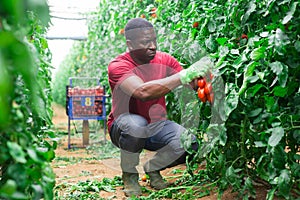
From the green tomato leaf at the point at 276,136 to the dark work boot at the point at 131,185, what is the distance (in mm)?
1276

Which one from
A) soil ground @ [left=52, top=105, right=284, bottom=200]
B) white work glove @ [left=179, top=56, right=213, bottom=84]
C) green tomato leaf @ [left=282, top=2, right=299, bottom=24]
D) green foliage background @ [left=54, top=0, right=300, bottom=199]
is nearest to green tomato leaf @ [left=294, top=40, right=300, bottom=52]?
green foliage background @ [left=54, top=0, right=300, bottom=199]

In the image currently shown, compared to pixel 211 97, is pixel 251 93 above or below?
above

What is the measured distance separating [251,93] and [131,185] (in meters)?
1.23

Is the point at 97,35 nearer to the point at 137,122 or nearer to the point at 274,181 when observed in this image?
the point at 137,122

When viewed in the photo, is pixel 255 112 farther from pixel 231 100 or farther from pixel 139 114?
pixel 139 114

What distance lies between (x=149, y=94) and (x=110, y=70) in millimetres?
414

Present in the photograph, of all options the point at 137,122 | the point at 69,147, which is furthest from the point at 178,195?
the point at 69,147

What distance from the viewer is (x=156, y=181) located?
3.05 m

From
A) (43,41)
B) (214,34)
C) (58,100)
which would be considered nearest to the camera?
(43,41)

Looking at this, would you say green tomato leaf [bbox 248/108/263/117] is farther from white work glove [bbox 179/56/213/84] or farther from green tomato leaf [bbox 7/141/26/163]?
green tomato leaf [bbox 7/141/26/163]

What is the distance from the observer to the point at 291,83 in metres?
1.94

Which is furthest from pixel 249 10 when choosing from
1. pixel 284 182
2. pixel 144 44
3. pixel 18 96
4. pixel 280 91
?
pixel 18 96

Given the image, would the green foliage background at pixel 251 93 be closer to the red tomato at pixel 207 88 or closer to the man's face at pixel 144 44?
the red tomato at pixel 207 88

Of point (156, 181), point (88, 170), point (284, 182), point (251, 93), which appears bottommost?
point (88, 170)
